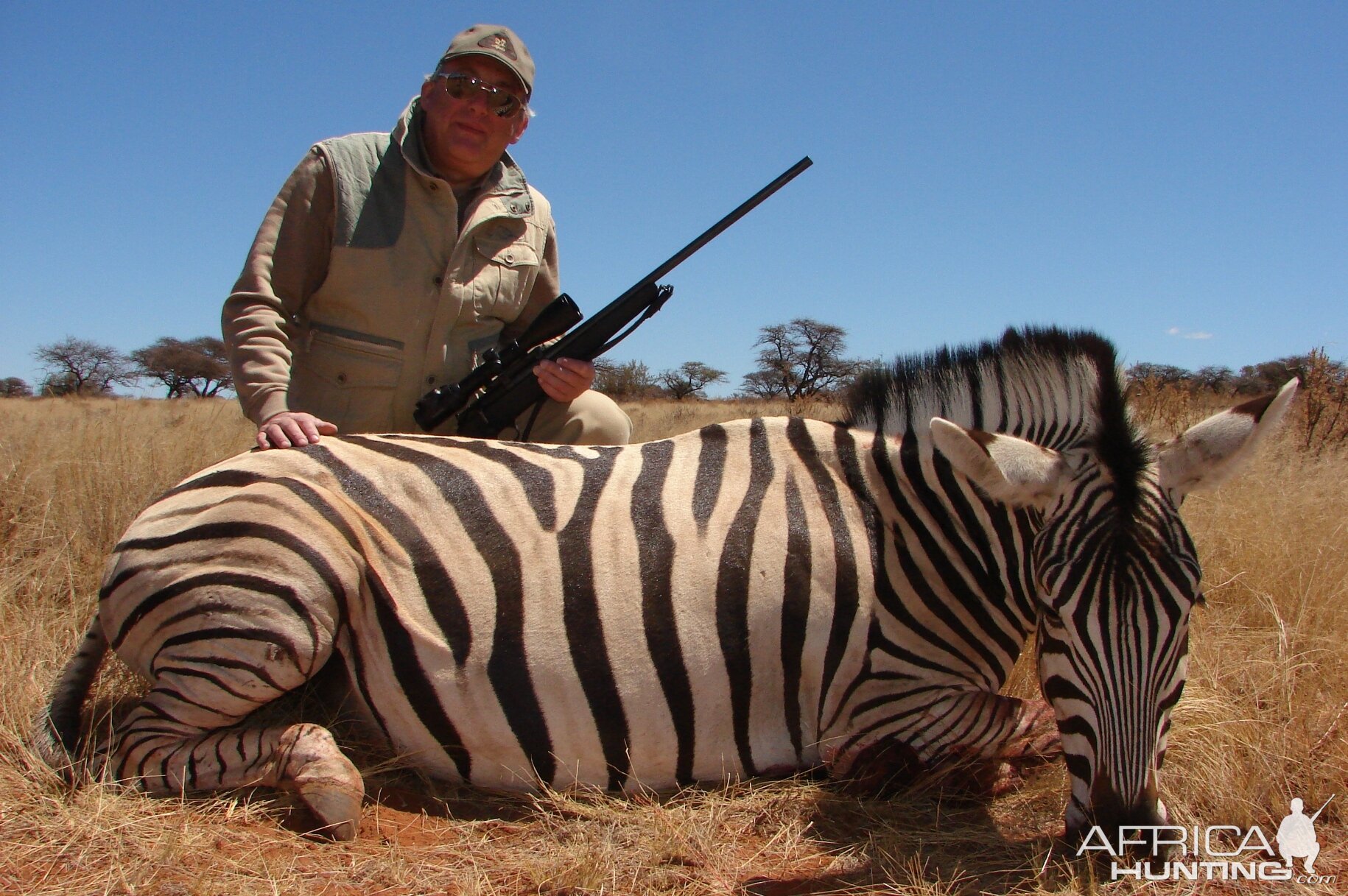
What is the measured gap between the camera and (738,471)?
9.27 feet

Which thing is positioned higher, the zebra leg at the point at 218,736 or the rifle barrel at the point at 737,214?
the rifle barrel at the point at 737,214

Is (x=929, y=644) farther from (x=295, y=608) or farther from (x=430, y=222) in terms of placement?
(x=430, y=222)

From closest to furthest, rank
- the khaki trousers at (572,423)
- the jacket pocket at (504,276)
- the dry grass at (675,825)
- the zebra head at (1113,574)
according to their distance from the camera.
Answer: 1. the zebra head at (1113,574)
2. the dry grass at (675,825)
3. the jacket pocket at (504,276)
4. the khaki trousers at (572,423)

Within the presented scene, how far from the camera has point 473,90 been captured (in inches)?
147

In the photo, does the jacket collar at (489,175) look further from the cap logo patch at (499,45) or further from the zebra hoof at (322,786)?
the zebra hoof at (322,786)

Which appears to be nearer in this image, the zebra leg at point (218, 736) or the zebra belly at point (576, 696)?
the zebra leg at point (218, 736)

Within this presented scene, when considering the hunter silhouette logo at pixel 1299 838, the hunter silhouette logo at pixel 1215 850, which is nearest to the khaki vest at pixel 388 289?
the hunter silhouette logo at pixel 1215 850

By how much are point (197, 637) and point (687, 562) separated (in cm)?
138

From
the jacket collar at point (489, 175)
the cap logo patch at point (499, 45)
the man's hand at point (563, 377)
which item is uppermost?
the cap logo patch at point (499, 45)

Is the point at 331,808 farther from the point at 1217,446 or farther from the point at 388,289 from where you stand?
the point at 1217,446

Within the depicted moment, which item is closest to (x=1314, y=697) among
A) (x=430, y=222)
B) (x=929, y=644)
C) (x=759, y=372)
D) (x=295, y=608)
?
(x=929, y=644)

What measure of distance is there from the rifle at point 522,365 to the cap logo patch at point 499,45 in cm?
105

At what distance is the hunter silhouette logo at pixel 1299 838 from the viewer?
2.28 meters

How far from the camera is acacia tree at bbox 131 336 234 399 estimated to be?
31.3 m
